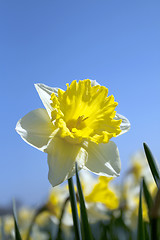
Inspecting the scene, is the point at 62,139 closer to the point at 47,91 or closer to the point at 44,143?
the point at 44,143

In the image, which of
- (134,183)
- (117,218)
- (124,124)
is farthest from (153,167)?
(117,218)

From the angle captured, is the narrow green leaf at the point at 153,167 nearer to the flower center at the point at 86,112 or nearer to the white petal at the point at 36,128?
the flower center at the point at 86,112

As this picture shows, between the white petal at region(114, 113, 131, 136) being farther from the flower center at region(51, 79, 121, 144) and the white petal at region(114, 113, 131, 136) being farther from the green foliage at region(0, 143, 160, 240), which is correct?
the green foliage at region(0, 143, 160, 240)

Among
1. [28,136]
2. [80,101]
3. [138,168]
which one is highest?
[80,101]

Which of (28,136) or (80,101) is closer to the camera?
(28,136)

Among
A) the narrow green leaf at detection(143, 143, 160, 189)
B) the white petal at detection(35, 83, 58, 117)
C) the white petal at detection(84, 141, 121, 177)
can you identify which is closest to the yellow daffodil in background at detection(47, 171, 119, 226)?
the white petal at detection(84, 141, 121, 177)

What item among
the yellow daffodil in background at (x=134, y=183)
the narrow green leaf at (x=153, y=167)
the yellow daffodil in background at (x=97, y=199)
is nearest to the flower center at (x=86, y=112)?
the narrow green leaf at (x=153, y=167)

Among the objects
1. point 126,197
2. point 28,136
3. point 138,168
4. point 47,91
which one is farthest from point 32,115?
point 138,168
